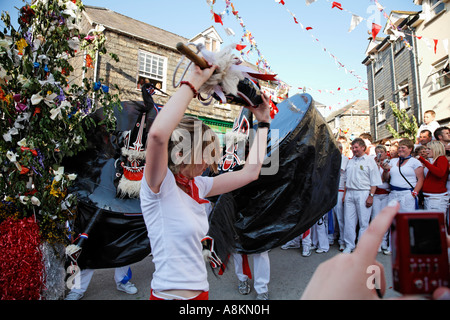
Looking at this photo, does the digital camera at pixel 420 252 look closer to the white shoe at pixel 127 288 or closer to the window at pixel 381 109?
the white shoe at pixel 127 288

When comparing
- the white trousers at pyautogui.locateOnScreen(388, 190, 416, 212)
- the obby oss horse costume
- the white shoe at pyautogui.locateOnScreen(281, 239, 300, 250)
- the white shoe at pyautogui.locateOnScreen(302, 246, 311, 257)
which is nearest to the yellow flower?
the obby oss horse costume

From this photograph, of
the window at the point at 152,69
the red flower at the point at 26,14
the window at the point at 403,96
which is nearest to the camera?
the red flower at the point at 26,14

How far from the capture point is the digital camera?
58 cm

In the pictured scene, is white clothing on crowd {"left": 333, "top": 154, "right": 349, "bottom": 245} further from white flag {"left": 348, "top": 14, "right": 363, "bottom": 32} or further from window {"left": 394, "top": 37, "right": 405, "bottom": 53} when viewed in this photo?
window {"left": 394, "top": 37, "right": 405, "bottom": 53}

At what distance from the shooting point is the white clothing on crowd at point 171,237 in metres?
1.34

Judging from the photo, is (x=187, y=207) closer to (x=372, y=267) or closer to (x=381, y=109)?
(x=372, y=267)

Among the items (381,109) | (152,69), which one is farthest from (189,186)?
(381,109)

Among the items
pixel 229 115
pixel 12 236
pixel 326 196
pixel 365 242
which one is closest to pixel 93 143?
pixel 12 236

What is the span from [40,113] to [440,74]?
15.2 meters

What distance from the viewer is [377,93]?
1803 centimetres

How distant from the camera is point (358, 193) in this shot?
529cm

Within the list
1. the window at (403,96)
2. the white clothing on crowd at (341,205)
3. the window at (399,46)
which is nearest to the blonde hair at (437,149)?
the white clothing on crowd at (341,205)

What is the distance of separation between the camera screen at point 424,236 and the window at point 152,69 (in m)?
12.7

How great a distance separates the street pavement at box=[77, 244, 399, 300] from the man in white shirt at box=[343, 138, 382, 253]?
2.06 ft
